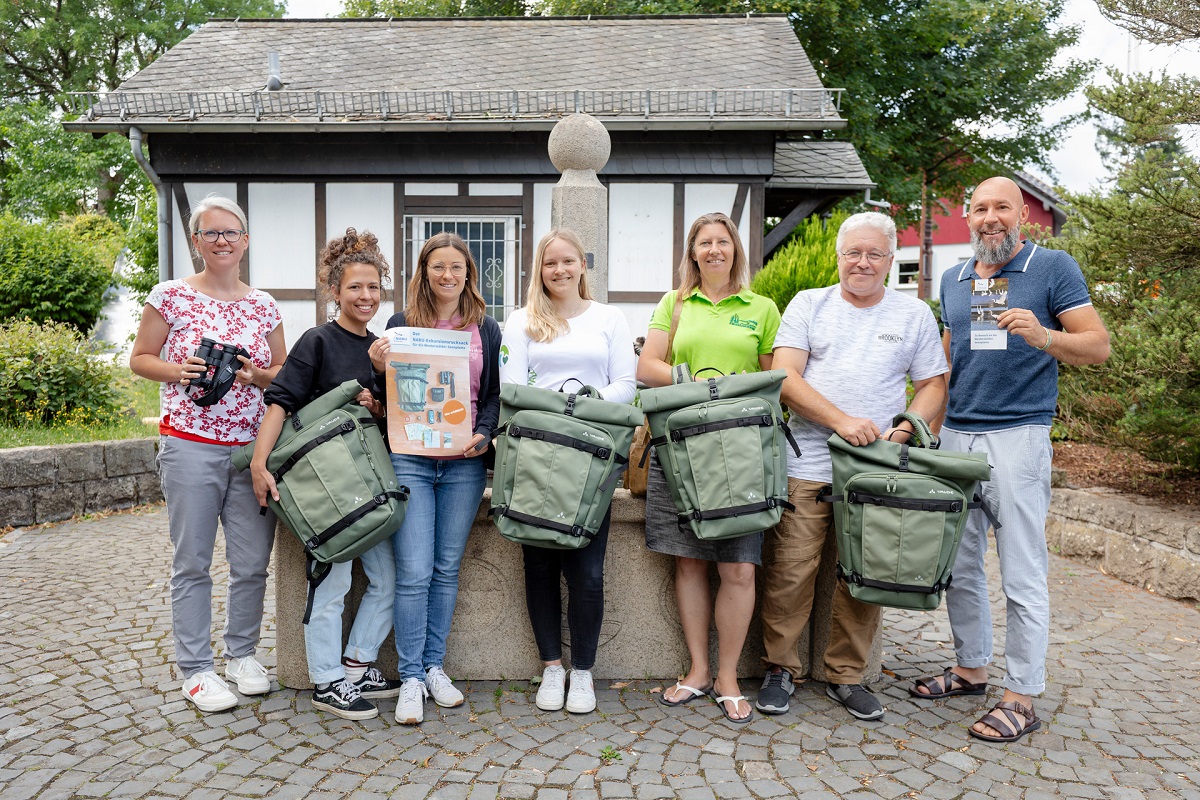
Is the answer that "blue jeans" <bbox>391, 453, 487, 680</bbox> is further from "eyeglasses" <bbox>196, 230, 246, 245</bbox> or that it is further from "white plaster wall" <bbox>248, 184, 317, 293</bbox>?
"white plaster wall" <bbox>248, 184, 317, 293</bbox>

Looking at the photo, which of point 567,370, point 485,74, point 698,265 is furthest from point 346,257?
point 485,74

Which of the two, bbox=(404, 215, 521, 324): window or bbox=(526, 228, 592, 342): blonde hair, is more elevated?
bbox=(404, 215, 521, 324): window

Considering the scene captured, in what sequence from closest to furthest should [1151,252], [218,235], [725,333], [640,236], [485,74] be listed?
[218,235], [725,333], [1151,252], [640,236], [485,74]

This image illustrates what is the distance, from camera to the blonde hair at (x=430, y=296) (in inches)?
132

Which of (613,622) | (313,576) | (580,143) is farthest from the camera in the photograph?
(580,143)

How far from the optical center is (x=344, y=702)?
11.1 ft

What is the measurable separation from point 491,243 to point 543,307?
802 cm

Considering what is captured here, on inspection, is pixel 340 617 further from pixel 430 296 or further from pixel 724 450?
pixel 724 450

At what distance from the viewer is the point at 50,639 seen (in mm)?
4305

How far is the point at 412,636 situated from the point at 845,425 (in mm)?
1810

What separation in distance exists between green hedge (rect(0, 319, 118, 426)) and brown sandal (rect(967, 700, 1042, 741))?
296 inches

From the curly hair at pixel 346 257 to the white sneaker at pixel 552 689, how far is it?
1667 mm

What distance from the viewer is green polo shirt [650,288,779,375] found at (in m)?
3.47

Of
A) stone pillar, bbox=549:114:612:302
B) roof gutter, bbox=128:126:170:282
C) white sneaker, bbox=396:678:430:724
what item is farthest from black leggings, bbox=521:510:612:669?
roof gutter, bbox=128:126:170:282
